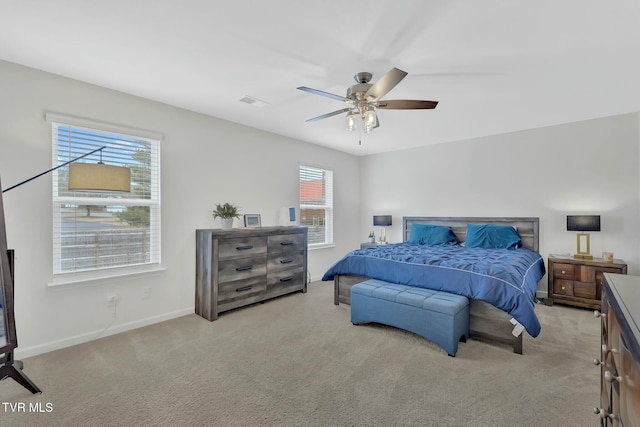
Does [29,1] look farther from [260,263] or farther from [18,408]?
[260,263]

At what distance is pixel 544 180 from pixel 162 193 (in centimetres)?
531

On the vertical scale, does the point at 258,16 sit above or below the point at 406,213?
above

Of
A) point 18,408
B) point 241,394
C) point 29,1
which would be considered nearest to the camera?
point 29,1

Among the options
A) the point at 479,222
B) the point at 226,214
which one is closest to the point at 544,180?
the point at 479,222

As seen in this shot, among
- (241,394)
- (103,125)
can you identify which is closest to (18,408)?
(241,394)

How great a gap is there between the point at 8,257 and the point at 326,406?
2.55 metres

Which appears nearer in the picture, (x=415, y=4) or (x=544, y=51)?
(x=415, y=4)

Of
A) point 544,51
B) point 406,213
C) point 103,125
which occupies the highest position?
point 544,51

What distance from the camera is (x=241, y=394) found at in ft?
6.88

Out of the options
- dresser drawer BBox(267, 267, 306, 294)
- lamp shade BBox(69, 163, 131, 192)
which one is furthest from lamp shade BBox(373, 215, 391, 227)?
lamp shade BBox(69, 163, 131, 192)

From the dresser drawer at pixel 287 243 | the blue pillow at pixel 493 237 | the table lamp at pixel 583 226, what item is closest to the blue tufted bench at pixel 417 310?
the dresser drawer at pixel 287 243

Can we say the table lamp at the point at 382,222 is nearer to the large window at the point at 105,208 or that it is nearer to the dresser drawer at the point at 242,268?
the dresser drawer at the point at 242,268

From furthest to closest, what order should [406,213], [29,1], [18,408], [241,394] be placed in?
1. [406,213]
2. [241,394]
3. [18,408]
4. [29,1]

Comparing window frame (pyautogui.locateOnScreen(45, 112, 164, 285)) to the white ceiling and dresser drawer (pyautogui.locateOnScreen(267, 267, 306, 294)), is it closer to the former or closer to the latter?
the white ceiling
